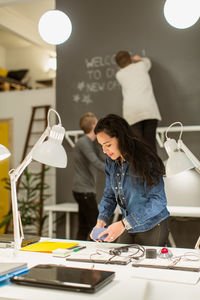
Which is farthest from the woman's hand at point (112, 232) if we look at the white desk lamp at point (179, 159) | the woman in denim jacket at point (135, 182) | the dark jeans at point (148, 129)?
the dark jeans at point (148, 129)

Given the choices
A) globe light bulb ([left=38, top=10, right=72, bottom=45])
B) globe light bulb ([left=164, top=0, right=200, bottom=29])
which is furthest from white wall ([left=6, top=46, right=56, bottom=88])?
globe light bulb ([left=164, top=0, right=200, bottom=29])

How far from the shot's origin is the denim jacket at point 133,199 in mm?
2105

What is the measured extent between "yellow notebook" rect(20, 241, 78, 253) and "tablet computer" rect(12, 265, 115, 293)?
54 cm

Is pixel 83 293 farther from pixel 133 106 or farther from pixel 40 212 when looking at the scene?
pixel 40 212

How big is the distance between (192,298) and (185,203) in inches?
118

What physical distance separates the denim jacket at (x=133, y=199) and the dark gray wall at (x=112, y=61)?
2.17m

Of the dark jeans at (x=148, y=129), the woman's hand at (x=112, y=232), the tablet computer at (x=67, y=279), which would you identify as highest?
the dark jeans at (x=148, y=129)

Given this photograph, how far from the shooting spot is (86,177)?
13.6ft

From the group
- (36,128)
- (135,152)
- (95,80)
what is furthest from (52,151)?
(36,128)

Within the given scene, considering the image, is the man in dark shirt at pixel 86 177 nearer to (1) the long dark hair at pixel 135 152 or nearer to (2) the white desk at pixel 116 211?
(2) the white desk at pixel 116 211

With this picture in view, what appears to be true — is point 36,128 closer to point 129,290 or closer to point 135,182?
point 135,182

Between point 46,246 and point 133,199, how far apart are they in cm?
57

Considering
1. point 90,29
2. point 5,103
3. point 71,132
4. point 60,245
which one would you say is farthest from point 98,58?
point 60,245

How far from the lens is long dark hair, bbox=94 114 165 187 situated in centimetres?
216
